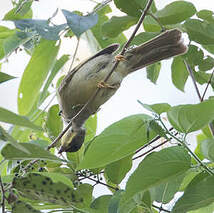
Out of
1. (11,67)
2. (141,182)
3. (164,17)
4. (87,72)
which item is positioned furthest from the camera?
(11,67)

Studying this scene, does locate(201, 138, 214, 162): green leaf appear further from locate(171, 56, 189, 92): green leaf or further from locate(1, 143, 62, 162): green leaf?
locate(171, 56, 189, 92): green leaf

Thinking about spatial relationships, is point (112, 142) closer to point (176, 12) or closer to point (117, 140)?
point (117, 140)

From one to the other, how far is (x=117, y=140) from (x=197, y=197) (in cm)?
20

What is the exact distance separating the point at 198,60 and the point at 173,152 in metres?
0.64

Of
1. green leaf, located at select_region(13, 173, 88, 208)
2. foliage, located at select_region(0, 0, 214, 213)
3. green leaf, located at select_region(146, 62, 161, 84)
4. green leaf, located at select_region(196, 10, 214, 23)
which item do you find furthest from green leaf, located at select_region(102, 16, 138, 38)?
green leaf, located at select_region(13, 173, 88, 208)

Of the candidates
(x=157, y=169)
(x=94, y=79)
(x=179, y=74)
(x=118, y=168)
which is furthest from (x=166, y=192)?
(x=94, y=79)

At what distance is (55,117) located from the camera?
1.52 metres

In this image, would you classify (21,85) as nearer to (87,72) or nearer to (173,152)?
(173,152)

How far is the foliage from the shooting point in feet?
2.63

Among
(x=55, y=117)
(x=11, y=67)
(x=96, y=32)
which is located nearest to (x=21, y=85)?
(x=55, y=117)

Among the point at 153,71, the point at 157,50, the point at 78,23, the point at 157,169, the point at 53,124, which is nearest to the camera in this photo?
the point at 157,169

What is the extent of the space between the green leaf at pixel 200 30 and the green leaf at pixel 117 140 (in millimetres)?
471

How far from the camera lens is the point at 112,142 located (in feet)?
3.10

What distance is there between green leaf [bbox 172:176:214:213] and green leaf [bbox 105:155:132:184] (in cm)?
→ 26
